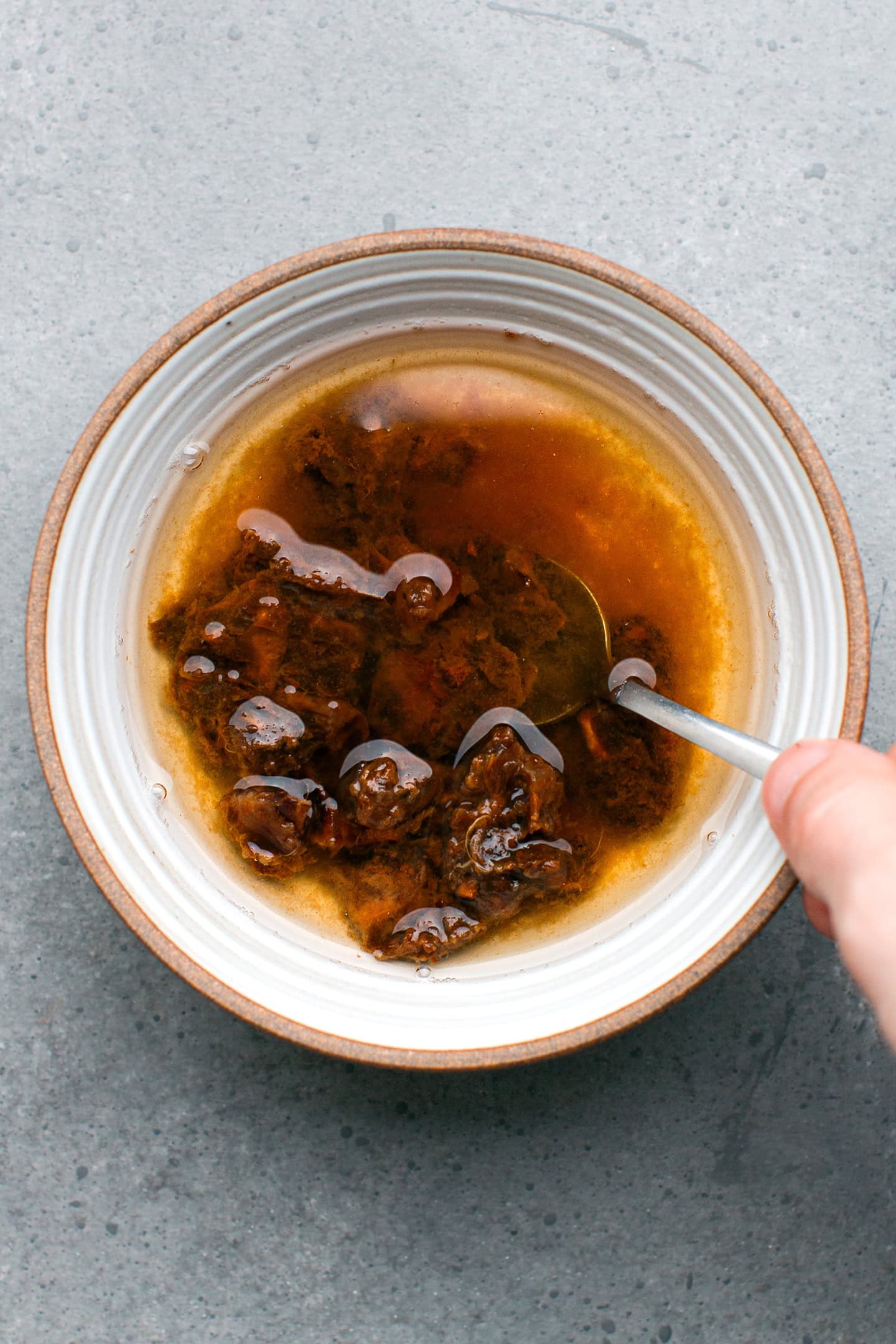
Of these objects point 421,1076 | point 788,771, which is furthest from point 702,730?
point 421,1076

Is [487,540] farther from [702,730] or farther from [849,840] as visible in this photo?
[849,840]

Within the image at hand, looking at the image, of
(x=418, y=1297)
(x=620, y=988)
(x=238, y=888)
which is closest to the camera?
(x=620, y=988)

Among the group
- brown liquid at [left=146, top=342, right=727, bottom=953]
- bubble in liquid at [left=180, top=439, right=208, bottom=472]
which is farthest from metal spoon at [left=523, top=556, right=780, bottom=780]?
bubble in liquid at [left=180, top=439, right=208, bottom=472]

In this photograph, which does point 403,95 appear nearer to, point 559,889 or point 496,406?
point 496,406

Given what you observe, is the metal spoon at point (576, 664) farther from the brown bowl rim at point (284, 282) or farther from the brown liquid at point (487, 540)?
the brown bowl rim at point (284, 282)

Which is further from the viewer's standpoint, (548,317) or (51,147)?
(51,147)

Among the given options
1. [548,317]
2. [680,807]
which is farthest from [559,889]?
[548,317]

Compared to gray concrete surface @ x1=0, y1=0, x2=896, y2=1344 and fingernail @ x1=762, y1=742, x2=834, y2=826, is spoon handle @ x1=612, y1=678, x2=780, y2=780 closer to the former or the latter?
fingernail @ x1=762, y1=742, x2=834, y2=826

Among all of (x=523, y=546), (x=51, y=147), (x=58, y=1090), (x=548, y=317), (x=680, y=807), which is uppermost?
(x=548, y=317)
